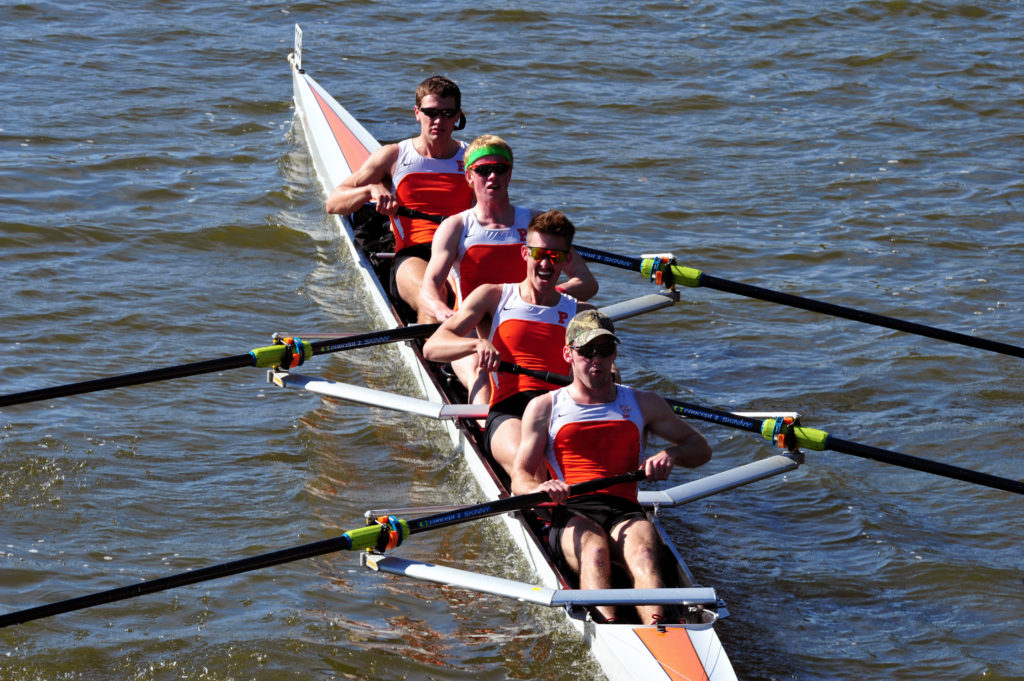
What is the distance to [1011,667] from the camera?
5773mm

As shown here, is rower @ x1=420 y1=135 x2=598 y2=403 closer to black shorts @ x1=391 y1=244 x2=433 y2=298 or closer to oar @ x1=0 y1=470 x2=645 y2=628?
black shorts @ x1=391 y1=244 x2=433 y2=298

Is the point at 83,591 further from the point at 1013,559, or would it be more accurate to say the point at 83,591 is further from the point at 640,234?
the point at 640,234

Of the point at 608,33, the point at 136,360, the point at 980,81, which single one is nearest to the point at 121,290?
the point at 136,360

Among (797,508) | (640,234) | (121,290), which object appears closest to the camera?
(797,508)

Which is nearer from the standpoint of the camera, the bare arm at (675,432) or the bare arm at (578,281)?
the bare arm at (675,432)

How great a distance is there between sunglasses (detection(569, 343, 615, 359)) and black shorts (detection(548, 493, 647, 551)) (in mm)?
699

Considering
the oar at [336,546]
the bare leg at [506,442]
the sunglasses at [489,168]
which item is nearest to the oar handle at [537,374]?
the bare leg at [506,442]

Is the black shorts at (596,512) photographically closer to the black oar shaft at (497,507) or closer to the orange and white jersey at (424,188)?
the black oar shaft at (497,507)

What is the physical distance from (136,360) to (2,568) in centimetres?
247

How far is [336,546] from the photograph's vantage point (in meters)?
5.14

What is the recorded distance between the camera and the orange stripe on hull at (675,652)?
4.86 metres

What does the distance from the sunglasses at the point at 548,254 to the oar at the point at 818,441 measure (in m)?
0.62

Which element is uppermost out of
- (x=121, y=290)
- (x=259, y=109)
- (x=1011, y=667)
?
(x=259, y=109)

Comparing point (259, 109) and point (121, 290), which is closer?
point (121, 290)
